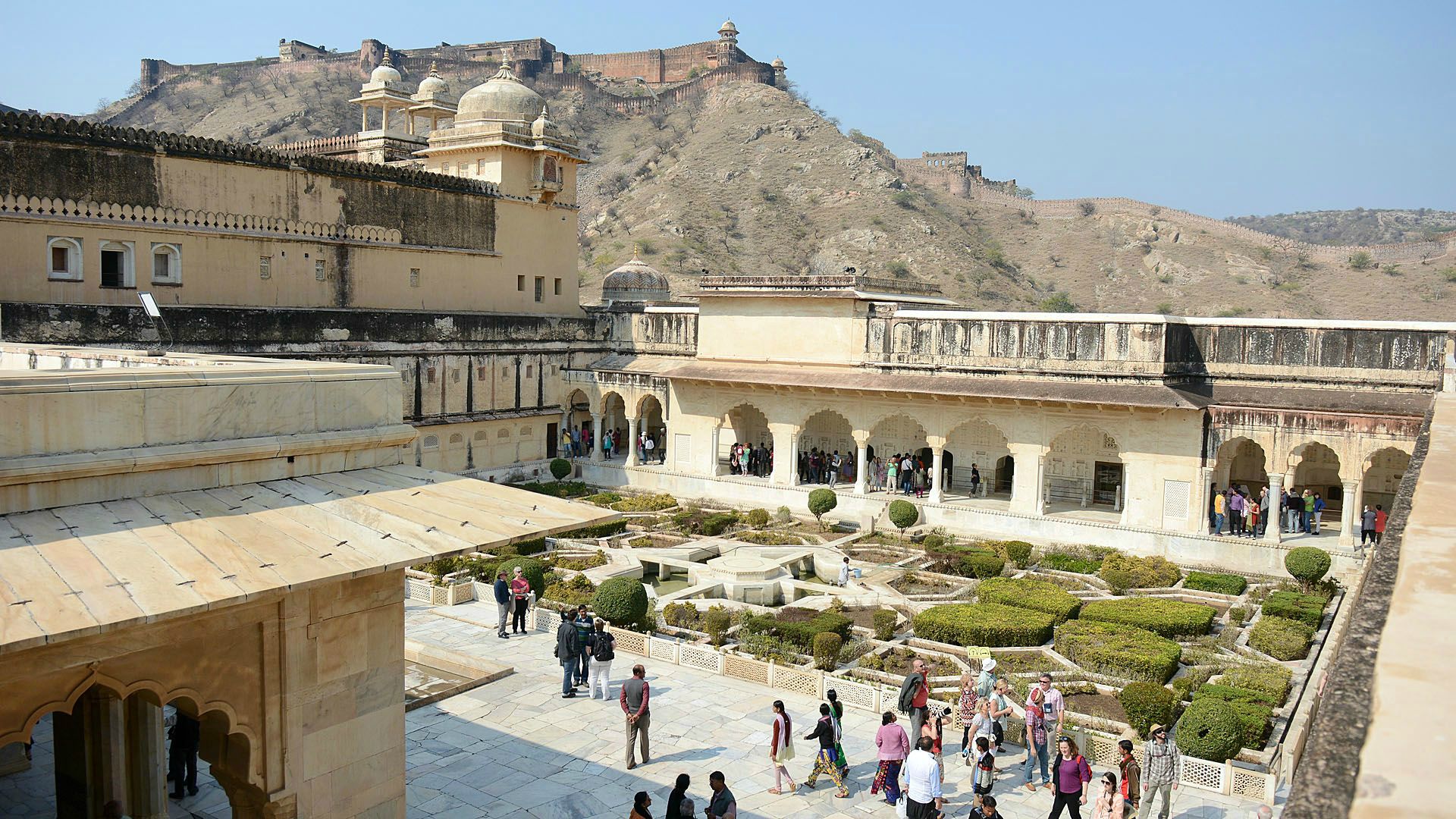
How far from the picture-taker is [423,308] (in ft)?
94.6

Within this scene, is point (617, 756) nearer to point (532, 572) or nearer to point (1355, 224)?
point (532, 572)

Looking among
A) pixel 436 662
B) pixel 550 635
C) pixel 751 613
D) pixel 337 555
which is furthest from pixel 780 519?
pixel 337 555

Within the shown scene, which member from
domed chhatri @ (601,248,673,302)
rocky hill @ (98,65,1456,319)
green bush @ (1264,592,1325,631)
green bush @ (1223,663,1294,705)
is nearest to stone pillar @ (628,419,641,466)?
domed chhatri @ (601,248,673,302)

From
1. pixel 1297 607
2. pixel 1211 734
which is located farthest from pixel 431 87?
pixel 1211 734

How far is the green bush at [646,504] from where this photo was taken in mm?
25625

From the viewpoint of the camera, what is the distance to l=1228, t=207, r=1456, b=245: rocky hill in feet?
344

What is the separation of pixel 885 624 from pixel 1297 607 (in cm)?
649

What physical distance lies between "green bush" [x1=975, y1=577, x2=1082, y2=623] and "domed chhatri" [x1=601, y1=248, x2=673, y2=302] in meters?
19.6

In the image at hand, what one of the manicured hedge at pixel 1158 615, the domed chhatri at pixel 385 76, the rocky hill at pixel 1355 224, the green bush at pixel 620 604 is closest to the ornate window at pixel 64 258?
the green bush at pixel 620 604

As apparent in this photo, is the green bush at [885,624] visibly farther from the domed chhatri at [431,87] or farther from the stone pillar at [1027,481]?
the domed chhatri at [431,87]

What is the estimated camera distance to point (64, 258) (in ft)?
70.8

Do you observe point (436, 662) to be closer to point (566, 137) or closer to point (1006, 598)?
point (1006, 598)

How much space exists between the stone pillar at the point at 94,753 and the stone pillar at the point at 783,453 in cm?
1907

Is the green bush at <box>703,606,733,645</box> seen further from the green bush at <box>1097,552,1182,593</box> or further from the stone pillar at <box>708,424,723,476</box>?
the stone pillar at <box>708,424,723,476</box>
